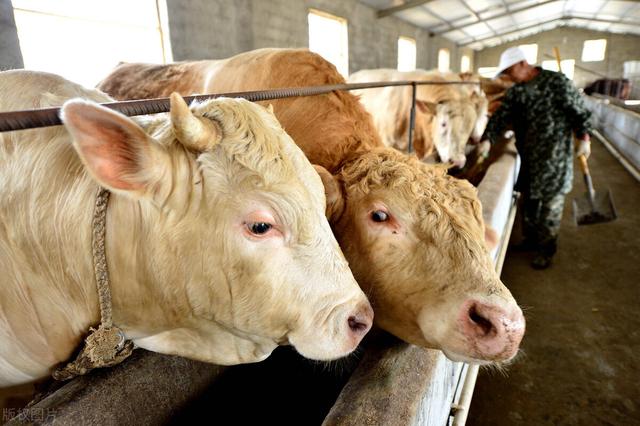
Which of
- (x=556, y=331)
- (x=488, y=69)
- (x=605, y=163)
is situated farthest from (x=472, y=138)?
(x=488, y=69)

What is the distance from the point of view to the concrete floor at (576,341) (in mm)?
2914

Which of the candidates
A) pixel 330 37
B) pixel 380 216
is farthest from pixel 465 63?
pixel 380 216

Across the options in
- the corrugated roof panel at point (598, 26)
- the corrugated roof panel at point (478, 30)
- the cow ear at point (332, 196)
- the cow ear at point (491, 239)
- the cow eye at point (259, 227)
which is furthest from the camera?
the corrugated roof panel at point (598, 26)

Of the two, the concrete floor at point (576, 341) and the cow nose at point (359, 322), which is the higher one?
the cow nose at point (359, 322)

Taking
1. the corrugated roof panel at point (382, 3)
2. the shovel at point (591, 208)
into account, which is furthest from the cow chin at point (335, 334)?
the corrugated roof panel at point (382, 3)

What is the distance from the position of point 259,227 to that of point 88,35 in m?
5.35

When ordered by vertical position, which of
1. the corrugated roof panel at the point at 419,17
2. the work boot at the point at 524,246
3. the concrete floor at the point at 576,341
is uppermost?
the corrugated roof panel at the point at 419,17

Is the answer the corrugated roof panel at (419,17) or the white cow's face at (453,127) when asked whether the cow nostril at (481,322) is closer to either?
the white cow's face at (453,127)

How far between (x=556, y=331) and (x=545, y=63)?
3412 centimetres

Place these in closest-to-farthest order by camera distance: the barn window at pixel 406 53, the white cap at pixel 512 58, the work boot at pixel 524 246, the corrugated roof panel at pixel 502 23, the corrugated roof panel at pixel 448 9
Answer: the white cap at pixel 512 58, the work boot at pixel 524 246, the corrugated roof panel at pixel 448 9, the barn window at pixel 406 53, the corrugated roof panel at pixel 502 23

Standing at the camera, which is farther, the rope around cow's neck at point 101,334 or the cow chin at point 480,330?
the cow chin at point 480,330

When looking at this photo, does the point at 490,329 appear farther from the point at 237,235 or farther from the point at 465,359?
the point at 237,235

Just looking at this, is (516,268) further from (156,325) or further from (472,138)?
(156,325)

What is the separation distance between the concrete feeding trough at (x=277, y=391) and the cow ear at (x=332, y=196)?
547 mm
